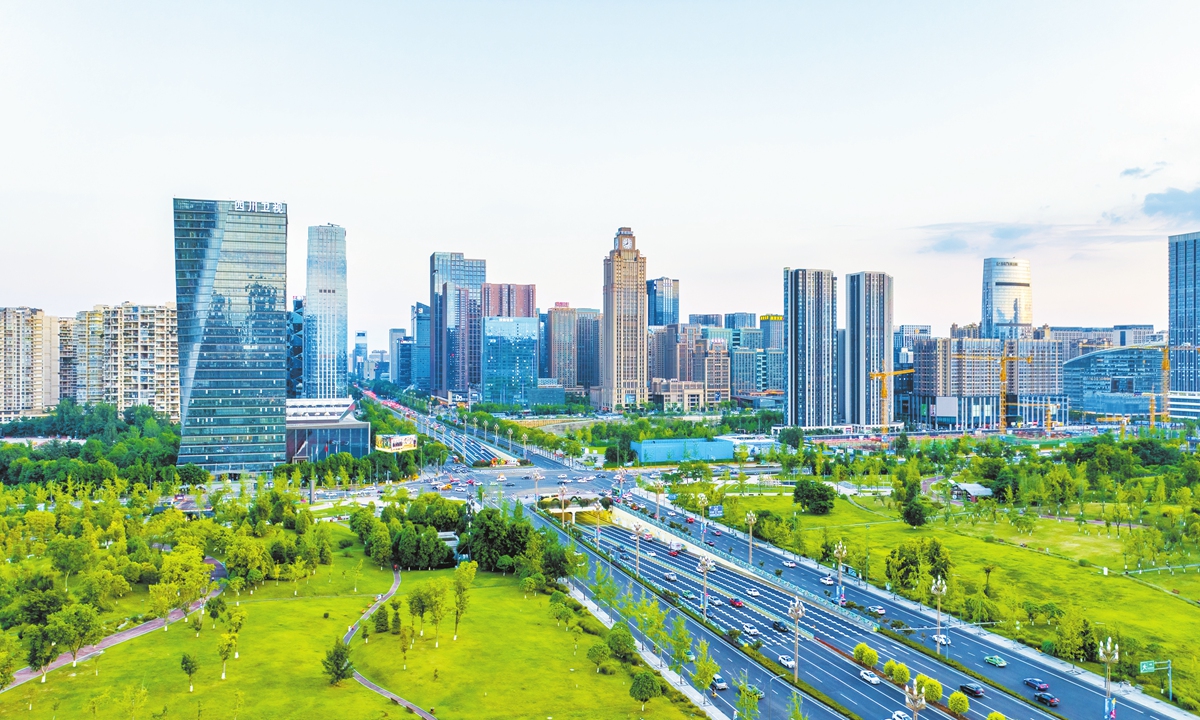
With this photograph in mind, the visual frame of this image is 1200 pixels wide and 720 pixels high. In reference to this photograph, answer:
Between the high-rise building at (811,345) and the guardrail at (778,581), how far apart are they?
70.2m

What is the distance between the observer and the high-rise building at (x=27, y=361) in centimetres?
11850

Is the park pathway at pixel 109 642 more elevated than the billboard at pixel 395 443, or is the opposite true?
the billboard at pixel 395 443

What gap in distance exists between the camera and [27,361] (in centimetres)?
12194

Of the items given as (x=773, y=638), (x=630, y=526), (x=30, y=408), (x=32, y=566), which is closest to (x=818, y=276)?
(x=630, y=526)

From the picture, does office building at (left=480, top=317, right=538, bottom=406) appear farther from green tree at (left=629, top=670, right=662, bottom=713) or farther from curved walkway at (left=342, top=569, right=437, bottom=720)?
green tree at (left=629, top=670, right=662, bottom=713)

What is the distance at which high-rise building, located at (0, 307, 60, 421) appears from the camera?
118500 millimetres

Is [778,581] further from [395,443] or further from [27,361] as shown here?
[27,361]

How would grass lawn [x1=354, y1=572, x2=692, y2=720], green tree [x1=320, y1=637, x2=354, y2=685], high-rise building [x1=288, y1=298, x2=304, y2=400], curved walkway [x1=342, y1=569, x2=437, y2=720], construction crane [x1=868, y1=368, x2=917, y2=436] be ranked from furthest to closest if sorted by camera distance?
high-rise building [x1=288, y1=298, x2=304, y2=400]
construction crane [x1=868, y1=368, x2=917, y2=436]
green tree [x1=320, y1=637, x2=354, y2=685]
grass lawn [x1=354, y1=572, x2=692, y2=720]
curved walkway [x1=342, y1=569, x2=437, y2=720]

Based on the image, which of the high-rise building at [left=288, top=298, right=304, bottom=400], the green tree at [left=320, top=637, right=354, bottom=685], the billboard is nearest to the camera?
the green tree at [left=320, top=637, right=354, bottom=685]

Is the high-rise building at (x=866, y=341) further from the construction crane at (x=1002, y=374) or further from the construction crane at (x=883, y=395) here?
the construction crane at (x=1002, y=374)

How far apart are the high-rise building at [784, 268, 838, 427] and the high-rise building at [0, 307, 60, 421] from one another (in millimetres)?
107495

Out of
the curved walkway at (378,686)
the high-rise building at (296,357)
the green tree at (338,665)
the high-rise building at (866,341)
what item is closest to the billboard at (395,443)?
the curved walkway at (378,686)

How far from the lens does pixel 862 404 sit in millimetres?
135125

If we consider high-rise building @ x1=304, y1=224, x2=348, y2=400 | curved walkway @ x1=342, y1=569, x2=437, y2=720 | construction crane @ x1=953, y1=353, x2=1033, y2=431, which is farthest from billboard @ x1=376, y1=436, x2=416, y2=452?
construction crane @ x1=953, y1=353, x2=1033, y2=431
